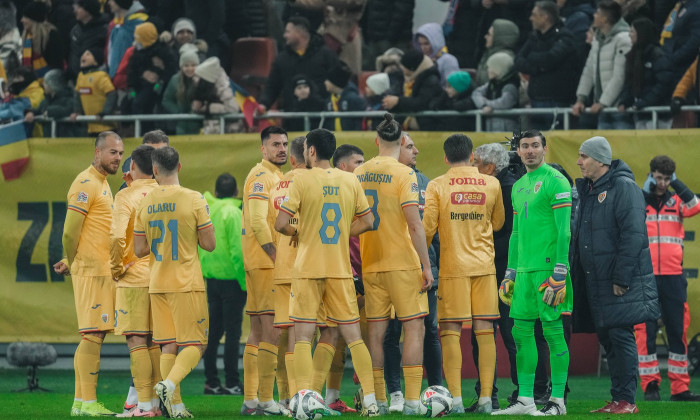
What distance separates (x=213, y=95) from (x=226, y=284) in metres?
2.82

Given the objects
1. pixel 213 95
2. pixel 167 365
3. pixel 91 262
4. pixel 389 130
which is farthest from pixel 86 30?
pixel 167 365

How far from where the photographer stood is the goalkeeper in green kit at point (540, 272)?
392 inches

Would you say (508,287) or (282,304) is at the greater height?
(508,287)

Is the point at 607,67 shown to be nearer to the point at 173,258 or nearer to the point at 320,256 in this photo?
the point at 320,256

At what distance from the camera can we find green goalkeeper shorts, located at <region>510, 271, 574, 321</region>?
32.9 ft

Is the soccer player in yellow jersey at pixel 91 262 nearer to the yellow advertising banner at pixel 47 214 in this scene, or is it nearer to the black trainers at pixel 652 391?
the yellow advertising banner at pixel 47 214

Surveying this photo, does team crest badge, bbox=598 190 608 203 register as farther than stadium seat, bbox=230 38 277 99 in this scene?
No

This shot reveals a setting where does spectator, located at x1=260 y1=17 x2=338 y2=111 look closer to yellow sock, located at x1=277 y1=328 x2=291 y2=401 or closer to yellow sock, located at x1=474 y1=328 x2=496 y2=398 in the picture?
yellow sock, located at x1=277 y1=328 x2=291 y2=401

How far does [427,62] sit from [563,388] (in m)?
6.01

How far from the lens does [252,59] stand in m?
17.6

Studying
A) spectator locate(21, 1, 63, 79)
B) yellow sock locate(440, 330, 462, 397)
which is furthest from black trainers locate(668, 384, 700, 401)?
spectator locate(21, 1, 63, 79)

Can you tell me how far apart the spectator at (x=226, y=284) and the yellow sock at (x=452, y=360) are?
11.6 ft

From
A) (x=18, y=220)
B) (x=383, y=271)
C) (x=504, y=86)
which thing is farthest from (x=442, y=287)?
(x=18, y=220)

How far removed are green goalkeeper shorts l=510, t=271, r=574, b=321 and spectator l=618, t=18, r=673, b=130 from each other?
445 cm
